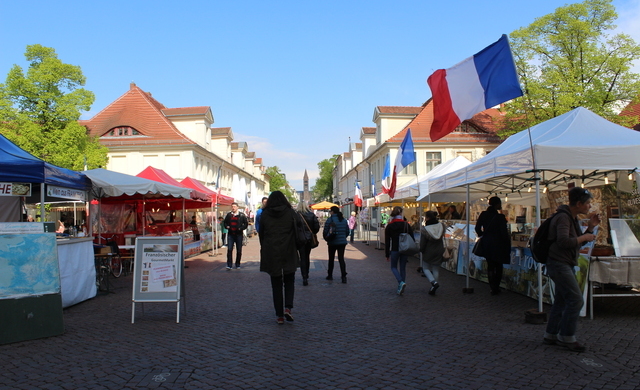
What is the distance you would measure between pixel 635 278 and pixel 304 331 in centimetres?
472

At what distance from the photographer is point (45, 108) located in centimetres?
2930

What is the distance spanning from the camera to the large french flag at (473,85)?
7.43 metres

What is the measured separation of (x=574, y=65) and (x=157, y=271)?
89.1ft

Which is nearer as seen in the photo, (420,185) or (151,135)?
(420,185)

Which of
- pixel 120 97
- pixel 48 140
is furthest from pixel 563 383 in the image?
pixel 120 97

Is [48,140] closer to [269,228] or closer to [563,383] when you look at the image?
[269,228]

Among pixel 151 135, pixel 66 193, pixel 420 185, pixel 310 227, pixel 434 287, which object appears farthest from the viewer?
pixel 151 135

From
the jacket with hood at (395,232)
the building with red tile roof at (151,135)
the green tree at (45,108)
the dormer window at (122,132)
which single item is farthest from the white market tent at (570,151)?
the dormer window at (122,132)

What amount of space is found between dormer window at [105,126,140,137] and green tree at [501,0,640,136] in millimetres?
28759

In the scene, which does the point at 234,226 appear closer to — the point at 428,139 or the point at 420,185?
the point at 420,185

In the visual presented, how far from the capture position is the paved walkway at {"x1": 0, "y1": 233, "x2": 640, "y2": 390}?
173 inches

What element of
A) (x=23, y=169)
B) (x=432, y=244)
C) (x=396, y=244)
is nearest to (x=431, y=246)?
(x=432, y=244)

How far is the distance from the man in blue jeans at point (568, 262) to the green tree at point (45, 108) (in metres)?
29.7

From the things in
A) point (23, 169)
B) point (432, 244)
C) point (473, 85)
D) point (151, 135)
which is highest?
point (151, 135)
